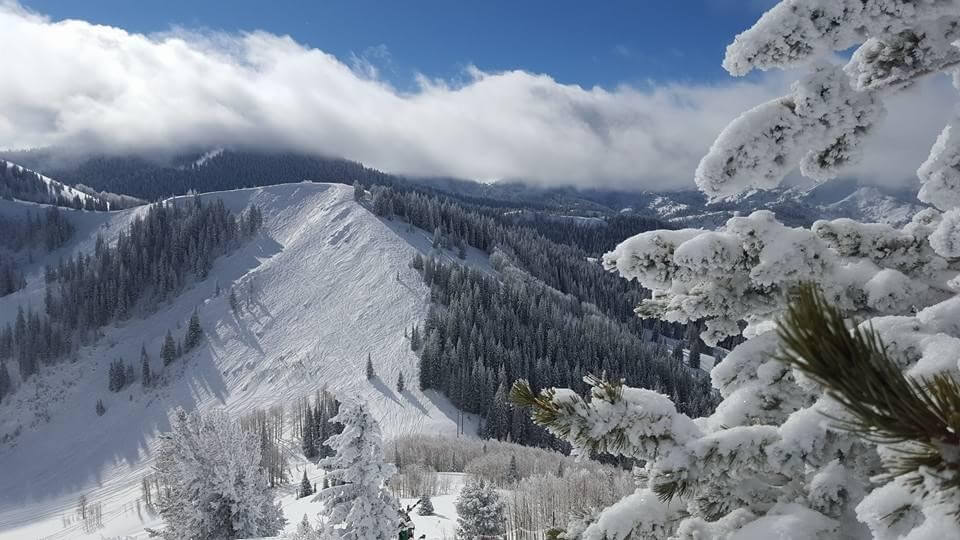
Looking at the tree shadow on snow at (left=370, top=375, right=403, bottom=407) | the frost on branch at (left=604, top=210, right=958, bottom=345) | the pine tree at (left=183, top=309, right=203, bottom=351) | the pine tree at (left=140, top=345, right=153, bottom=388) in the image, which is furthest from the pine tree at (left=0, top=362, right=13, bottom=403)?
the frost on branch at (left=604, top=210, right=958, bottom=345)

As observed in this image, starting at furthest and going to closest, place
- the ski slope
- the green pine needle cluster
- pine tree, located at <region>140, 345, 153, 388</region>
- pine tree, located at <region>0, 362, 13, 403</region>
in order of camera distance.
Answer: pine tree, located at <region>0, 362, 13, 403</region>
pine tree, located at <region>140, 345, 153, 388</region>
the ski slope
the green pine needle cluster

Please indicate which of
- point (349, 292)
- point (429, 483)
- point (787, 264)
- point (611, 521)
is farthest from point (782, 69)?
point (349, 292)

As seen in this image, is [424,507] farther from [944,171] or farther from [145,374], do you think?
[145,374]

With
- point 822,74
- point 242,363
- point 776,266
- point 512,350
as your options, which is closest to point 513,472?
point 512,350

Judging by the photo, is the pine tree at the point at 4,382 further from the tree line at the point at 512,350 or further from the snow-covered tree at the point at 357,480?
the snow-covered tree at the point at 357,480

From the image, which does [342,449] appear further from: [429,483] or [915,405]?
[429,483]

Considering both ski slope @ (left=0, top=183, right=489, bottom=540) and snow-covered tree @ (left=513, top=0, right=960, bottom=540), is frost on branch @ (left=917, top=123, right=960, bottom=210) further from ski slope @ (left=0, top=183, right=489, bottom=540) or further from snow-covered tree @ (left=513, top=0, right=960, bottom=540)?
ski slope @ (left=0, top=183, right=489, bottom=540)
